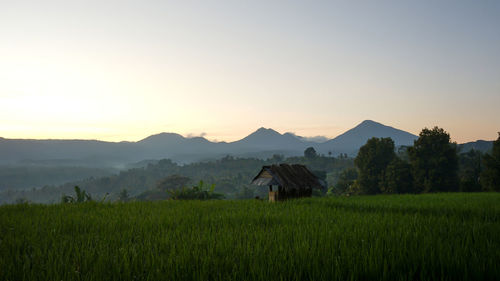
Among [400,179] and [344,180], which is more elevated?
[400,179]

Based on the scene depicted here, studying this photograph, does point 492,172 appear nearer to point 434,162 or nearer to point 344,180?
point 434,162

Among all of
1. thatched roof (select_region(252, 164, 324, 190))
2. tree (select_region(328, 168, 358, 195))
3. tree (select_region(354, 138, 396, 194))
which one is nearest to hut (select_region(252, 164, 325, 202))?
thatched roof (select_region(252, 164, 324, 190))

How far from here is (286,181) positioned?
14.8 metres

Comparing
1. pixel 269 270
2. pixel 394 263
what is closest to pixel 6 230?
pixel 269 270

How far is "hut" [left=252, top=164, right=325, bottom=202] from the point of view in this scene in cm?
1453

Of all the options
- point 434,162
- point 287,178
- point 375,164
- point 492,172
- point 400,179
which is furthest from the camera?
point 375,164

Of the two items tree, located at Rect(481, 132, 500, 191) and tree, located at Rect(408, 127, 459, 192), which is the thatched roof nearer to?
tree, located at Rect(408, 127, 459, 192)

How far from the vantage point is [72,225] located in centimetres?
688

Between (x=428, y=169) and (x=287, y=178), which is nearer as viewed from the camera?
(x=287, y=178)

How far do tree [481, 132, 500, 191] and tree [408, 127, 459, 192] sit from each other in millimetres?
3416

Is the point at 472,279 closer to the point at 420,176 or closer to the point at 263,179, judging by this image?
the point at 263,179

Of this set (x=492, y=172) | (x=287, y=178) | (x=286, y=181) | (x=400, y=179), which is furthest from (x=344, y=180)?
(x=286, y=181)

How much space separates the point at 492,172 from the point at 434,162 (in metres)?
6.07

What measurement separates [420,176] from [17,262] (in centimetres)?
4387
